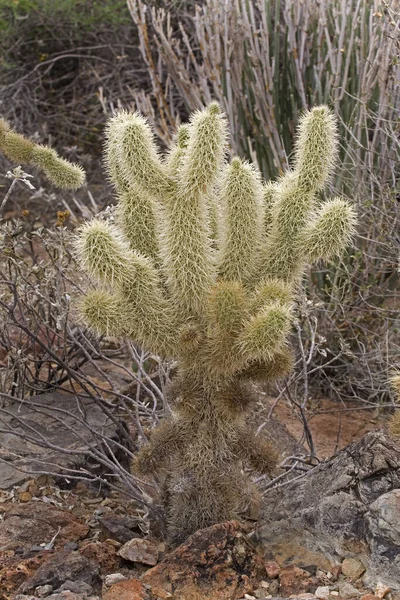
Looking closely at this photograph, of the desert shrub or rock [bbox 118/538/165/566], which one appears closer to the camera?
rock [bbox 118/538/165/566]

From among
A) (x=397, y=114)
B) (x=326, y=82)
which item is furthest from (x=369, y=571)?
(x=326, y=82)

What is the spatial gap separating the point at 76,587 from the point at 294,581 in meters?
0.75

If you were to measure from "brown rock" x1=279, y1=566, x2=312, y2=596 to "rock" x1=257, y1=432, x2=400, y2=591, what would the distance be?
0.08 m

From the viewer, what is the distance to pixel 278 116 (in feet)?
19.3

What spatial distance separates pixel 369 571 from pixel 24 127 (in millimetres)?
6961

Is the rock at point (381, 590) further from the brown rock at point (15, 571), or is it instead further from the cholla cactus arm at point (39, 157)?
the cholla cactus arm at point (39, 157)

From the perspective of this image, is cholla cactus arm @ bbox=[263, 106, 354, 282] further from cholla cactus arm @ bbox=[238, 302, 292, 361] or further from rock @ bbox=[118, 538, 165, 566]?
rock @ bbox=[118, 538, 165, 566]

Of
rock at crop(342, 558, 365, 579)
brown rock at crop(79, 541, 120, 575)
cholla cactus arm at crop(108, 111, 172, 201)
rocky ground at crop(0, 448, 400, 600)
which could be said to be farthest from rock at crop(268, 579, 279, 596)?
cholla cactus arm at crop(108, 111, 172, 201)

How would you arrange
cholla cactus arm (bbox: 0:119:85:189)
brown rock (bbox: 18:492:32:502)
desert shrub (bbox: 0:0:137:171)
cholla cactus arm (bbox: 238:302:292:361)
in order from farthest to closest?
desert shrub (bbox: 0:0:137:171) → brown rock (bbox: 18:492:32:502) → cholla cactus arm (bbox: 0:119:85:189) → cholla cactus arm (bbox: 238:302:292:361)

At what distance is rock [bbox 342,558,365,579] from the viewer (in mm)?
2951

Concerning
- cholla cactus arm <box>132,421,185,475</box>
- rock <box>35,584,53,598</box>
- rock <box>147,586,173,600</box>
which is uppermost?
cholla cactus arm <box>132,421,185,475</box>

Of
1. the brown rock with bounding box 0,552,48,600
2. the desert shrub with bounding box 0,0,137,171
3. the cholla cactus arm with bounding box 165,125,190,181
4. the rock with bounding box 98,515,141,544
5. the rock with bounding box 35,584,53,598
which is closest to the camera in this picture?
the rock with bounding box 35,584,53,598

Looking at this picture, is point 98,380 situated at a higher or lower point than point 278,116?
lower

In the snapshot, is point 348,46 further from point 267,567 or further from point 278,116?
point 267,567
